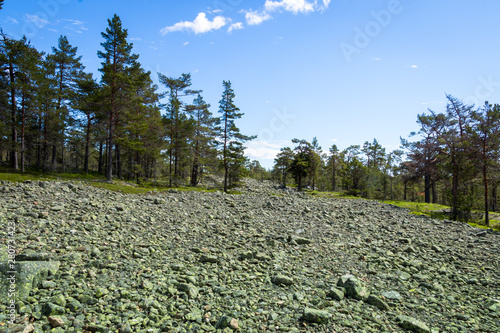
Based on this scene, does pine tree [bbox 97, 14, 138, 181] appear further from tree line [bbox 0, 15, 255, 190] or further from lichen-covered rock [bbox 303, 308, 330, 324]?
lichen-covered rock [bbox 303, 308, 330, 324]

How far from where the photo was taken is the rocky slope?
518cm

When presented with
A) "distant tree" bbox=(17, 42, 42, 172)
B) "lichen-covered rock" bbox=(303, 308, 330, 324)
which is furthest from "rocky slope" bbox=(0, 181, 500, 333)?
"distant tree" bbox=(17, 42, 42, 172)

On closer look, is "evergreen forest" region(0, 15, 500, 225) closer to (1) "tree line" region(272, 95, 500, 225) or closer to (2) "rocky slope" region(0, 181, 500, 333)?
(1) "tree line" region(272, 95, 500, 225)

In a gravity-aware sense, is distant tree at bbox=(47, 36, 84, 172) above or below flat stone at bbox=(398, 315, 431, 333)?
above

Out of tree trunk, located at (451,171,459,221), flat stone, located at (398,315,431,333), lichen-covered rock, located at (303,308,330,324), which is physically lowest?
flat stone, located at (398,315,431,333)

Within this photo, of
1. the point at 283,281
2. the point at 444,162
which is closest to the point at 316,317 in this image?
the point at 283,281

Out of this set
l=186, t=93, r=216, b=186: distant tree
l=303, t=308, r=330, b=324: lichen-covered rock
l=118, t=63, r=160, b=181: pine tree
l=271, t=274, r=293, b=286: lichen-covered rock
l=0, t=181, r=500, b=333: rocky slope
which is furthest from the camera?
l=186, t=93, r=216, b=186: distant tree

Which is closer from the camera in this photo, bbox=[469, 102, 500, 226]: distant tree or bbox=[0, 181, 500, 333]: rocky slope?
bbox=[0, 181, 500, 333]: rocky slope

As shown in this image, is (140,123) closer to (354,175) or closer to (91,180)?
(91,180)

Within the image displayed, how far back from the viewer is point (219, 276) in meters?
7.35

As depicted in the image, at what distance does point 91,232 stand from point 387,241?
14.0 metres

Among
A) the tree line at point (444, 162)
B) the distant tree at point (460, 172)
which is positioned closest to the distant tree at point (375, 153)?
the tree line at point (444, 162)

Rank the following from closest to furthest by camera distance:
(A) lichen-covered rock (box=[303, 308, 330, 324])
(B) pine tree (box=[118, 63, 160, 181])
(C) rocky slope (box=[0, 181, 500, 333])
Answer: (C) rocky slope (box=[0, 181, 500, 333]), (A) lichen-covered rock (box=[303, 308, 330, 324]), (B) pine tree (box=[118, 63, 160, 181])

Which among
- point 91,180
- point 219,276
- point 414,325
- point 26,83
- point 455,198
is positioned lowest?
point 414,325
